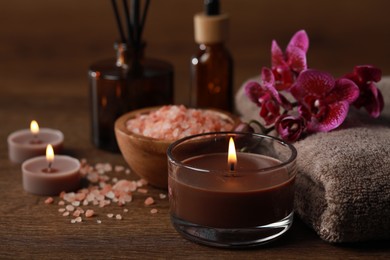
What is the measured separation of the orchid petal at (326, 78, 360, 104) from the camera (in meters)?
1.03

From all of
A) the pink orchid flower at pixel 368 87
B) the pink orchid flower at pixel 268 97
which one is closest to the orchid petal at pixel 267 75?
the pink orchid flower at pixel 268 97

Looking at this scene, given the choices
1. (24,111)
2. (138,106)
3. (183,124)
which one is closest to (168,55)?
(24,111)

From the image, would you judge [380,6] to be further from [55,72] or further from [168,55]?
[55,72]

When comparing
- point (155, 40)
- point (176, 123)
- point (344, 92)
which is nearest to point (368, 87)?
point (344, 92)

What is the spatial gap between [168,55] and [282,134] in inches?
36.7

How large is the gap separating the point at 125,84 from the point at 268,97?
0.84ft

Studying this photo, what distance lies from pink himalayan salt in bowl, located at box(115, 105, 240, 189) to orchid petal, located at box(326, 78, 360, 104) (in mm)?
142

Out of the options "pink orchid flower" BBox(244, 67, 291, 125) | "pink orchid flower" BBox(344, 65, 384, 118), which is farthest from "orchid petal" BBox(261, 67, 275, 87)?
"pink orchid flower" BBox(344, 65, 384, 118)

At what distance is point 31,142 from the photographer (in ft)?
4.02

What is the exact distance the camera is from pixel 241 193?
0.87 m

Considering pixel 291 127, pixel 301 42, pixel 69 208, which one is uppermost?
pixel 301 42

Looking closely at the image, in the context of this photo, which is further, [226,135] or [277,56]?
[277,56]

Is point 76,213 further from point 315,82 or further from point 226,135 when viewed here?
point 315,82

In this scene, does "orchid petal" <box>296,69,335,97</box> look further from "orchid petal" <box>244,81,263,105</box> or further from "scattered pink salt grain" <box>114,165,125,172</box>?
"scattered pink salt grain" <box>114,165,125,172</box>
